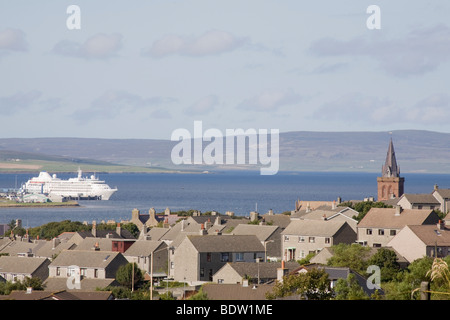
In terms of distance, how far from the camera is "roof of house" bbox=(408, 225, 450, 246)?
53750 millimetres

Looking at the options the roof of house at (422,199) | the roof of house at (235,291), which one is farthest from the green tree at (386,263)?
the roof of house at (422,199)

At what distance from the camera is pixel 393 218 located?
63188mm

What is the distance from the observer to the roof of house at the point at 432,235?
53.8 metres

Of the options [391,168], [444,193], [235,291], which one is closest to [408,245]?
[235,291]

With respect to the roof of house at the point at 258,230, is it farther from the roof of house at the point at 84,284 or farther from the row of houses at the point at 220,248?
the roof of house at the point at 84,284

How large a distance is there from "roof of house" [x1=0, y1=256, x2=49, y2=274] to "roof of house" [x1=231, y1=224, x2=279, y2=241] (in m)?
14.6

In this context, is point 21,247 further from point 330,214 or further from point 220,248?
point 330,214

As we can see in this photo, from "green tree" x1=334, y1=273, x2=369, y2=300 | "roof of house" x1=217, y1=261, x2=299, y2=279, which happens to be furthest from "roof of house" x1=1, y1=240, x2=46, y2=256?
"green tree" x1=334, y1=273, x2=369, y2=300

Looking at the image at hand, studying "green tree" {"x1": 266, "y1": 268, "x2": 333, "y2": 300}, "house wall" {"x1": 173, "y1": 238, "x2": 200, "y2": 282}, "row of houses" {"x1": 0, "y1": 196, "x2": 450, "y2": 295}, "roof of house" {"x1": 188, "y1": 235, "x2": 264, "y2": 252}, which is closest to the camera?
"green tree" {"x1": 266, "y1": 268, "x2": 333, "y2": 300}

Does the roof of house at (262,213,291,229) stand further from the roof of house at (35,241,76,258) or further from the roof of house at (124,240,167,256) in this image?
the roof of house at (35,241,76,258)

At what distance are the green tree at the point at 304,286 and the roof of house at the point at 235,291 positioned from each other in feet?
7.86
